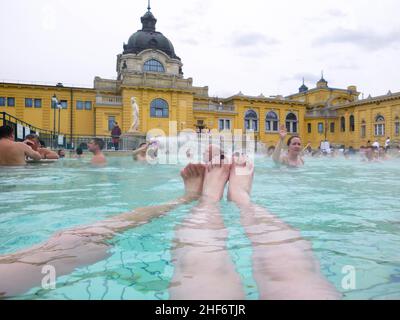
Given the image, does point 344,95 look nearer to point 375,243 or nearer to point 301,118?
point 301,118

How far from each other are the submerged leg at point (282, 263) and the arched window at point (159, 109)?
27.1m

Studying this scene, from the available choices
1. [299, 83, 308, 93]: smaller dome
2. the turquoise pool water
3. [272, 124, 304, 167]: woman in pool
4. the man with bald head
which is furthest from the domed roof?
the turquoise pool water

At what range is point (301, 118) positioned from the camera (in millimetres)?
36344

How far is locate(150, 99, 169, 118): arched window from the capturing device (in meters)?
28.6

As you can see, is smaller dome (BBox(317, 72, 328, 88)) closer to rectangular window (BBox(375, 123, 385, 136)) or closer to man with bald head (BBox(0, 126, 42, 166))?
rectangular window (BBox(375, 123, 385, 136))

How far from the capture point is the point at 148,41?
32.0m

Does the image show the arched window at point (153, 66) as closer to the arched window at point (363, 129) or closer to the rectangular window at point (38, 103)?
the rectangular window at point (38, 103)

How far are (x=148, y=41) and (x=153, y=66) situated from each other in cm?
292

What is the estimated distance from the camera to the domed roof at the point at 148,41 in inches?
1251

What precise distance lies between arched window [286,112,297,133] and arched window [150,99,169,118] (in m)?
13.8

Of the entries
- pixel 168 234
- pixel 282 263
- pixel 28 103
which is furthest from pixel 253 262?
pixel 28 103

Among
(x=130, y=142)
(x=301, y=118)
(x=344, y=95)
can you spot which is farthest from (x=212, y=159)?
(x=344, y=95)

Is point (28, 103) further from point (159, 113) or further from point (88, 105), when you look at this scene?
point (159, 113)

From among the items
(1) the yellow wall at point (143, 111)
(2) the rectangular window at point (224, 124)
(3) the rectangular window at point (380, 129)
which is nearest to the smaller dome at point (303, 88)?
(1) the yellow wall at point (143, 111)
